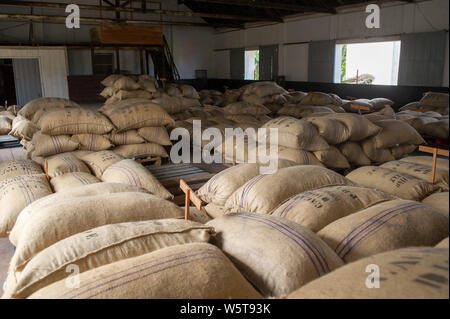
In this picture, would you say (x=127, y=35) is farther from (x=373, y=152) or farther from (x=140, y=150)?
(x=373, y=152)

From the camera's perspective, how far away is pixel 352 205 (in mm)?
1879

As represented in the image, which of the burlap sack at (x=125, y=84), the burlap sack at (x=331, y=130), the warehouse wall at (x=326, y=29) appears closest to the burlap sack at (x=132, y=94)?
the burlap sack at (x=125, y=84)

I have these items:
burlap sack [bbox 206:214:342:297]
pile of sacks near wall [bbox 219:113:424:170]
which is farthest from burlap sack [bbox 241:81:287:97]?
burlap sack [bbox 206:214:342:297]

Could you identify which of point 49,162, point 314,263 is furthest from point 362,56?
point 314,263

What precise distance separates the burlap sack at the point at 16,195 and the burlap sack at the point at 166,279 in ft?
4.60

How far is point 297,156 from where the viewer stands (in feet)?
11.9

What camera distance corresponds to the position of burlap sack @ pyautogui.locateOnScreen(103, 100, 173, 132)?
172 inches

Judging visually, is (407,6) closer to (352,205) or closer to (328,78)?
(328,78)

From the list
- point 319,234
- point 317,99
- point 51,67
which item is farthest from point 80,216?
point 51,67

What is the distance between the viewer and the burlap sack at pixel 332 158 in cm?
378

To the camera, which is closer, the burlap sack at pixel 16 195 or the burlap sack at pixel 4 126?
the burlap sack at pixel 16 195

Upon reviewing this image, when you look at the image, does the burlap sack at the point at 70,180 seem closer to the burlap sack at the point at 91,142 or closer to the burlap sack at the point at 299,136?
the burlap sack at the point at 91,142

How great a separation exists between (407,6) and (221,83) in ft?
28.6

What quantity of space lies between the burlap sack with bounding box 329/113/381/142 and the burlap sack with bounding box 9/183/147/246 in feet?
8.39
